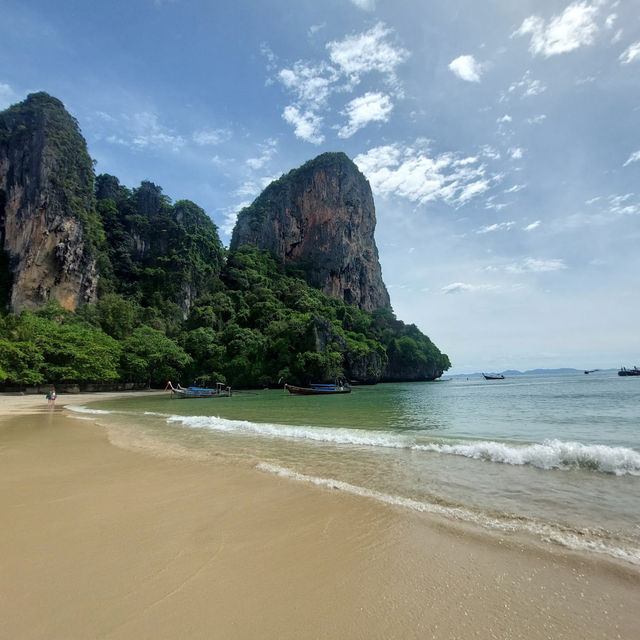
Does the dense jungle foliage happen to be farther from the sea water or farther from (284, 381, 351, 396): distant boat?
the sea water

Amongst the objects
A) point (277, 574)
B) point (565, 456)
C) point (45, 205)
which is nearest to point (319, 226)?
point (45, 205)

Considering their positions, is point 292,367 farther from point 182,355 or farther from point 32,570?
point 32,570

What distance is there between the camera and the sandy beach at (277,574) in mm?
2264

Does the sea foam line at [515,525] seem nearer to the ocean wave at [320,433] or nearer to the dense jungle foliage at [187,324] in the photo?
the ocean wave at [320,433]

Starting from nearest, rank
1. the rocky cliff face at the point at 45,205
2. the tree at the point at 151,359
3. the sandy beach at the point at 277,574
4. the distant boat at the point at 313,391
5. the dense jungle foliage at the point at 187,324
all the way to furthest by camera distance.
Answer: the sandy beach at the point at 277,574 < the dense jungle foliage at the point at 187,324 < the distant boat at the point at 313,391 < the tree at the point at 151,359 < the rocky cliff face at the point at 45,205

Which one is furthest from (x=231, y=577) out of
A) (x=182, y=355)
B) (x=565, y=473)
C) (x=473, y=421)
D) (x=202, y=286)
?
(x=202, y=286)

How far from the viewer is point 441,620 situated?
7.59ft

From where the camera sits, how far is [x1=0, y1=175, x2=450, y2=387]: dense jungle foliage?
35844mm

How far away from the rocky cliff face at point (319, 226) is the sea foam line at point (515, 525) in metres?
82.2

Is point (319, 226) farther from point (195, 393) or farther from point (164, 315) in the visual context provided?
point (195, 393)

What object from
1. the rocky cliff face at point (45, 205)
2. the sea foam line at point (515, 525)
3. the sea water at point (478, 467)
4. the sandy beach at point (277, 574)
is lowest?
the sea water at point (478, 467)

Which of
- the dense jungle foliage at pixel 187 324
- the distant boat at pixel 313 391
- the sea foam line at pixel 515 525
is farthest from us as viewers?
the distant boat at pixel 313 391

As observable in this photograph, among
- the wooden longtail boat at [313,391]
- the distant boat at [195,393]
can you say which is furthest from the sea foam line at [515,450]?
the wooden longtail boat at [313,391]

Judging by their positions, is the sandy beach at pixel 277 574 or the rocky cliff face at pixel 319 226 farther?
the rocky cliff face at pixel 319 226
